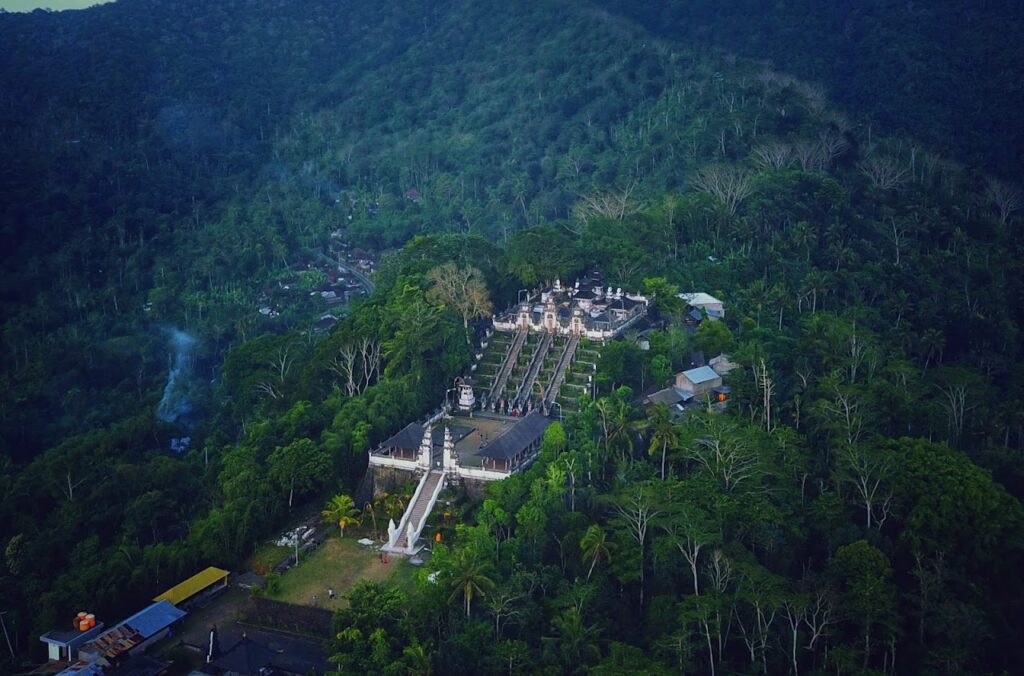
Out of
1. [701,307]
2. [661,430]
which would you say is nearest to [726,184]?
[701,307]

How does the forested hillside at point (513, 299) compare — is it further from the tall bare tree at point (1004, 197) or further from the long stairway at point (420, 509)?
the long stairway at point (420, 509)

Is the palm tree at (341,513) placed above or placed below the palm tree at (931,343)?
above

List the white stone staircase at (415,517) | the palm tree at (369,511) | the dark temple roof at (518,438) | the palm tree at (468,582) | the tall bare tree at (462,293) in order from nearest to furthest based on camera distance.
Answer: the palm tree at (468,582)
the white stone staircase at (415,517)
the palm tree at (369,511)
the dark temple roof at (518,438)
the tall bare tree at (462,293)

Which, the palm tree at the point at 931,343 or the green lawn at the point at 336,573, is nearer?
the green lawn at the point at 336,573

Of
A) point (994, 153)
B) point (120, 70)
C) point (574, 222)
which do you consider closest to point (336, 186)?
point (120, 70)

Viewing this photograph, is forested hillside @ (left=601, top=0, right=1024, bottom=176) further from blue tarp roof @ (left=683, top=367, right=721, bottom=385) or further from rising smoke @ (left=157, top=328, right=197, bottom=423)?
rising smoke @ (left=157, top=328, right=197, bottom=423)

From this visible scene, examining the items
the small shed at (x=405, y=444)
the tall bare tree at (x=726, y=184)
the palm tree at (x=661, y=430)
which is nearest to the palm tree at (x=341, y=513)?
the small shed at (x=405, y=444)
